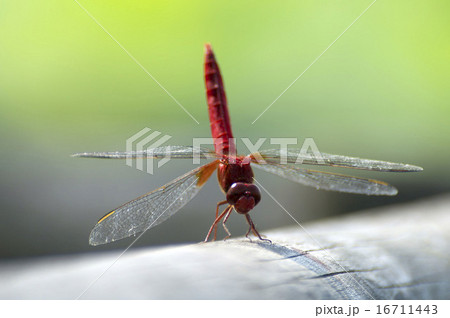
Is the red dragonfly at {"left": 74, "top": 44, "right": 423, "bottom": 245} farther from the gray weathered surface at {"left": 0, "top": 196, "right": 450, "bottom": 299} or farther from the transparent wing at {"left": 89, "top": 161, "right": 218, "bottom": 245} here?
the gray weathered surface at {"left": 0, "top": 196, "right": 450, "bottom": 299}

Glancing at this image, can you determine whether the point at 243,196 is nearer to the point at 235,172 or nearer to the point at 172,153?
the point at 235,172

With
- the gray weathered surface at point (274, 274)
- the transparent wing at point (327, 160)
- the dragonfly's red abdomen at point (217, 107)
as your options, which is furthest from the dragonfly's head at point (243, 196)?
the gray weathered surface at point (274, 274)

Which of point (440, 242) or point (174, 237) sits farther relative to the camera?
point (174, 237)

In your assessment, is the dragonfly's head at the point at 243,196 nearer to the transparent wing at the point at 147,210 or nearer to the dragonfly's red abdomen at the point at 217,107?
the transparent wing at the point at 147,210
